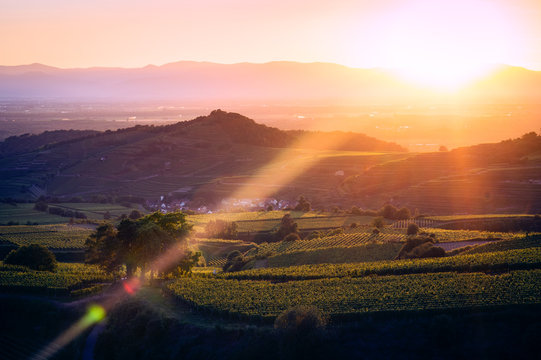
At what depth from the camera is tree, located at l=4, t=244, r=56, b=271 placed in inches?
1331

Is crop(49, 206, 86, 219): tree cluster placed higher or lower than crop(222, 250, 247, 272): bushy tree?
lower

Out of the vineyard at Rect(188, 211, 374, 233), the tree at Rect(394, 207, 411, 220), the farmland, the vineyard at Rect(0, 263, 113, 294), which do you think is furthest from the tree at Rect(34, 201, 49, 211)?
the tree at Rect(394, 207, 411, 220)

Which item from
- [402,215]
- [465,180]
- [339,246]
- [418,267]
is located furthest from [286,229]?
[465,180]

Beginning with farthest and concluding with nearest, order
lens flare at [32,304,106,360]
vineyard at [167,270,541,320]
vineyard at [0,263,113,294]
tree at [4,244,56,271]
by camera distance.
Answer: tree at [4,244,56,271]
vineyard at [0,263,113,294]
lens flare at [32,304,106,360]
vineyard at [167,270,541,320]

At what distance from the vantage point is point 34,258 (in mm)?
33875

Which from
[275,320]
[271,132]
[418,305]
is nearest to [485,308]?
[418,305]

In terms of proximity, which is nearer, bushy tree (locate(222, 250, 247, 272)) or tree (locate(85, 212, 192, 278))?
tree (locate(85, 212, 192, 278))

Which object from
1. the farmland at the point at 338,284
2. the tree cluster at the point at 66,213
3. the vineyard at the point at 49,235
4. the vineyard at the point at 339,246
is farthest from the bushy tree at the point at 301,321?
the tree cluster at the point at 66,213

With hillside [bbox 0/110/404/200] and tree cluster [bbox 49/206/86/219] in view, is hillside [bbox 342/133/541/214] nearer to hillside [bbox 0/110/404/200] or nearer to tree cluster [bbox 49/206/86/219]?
hillside [bbox 0/110/404/200]

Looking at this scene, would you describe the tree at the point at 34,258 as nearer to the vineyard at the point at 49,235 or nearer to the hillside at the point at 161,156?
the vineyard at the point at 49,235

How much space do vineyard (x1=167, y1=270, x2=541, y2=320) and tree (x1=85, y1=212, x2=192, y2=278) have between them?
332 centimetres

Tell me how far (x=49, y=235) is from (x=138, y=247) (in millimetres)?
20097

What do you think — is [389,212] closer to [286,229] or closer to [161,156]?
[286,229]

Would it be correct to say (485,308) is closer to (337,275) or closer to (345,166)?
(337,275)
